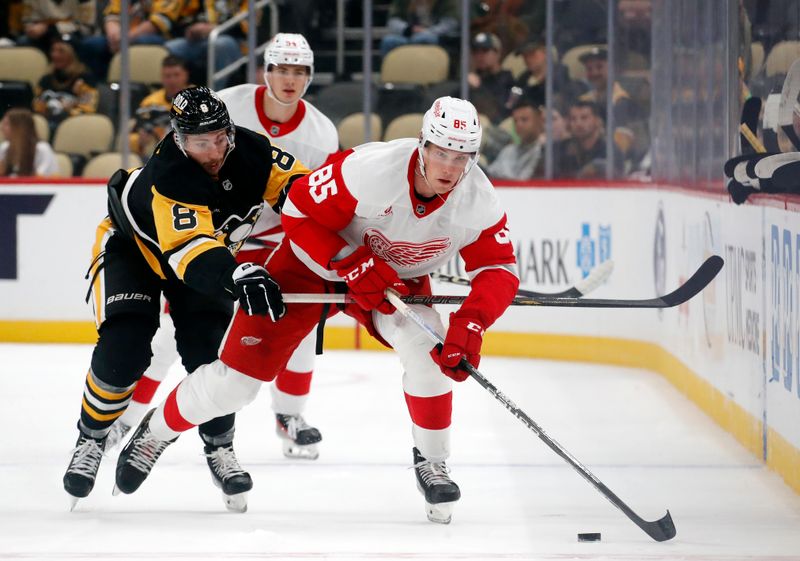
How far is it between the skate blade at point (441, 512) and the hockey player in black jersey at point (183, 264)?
0.48m

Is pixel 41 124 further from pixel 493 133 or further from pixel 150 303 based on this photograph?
pixel 150 303

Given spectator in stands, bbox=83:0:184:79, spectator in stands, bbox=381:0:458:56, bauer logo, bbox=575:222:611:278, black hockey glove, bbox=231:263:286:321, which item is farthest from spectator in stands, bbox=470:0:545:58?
black hockey glove, bbox=231:263:286:321

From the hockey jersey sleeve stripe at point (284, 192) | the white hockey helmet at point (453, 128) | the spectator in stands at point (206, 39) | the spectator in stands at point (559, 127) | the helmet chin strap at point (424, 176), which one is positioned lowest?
the hockey jersey sleeve stripe at point (284, 192)

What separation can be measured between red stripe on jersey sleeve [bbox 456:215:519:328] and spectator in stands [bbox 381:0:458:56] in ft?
Result: 13.2

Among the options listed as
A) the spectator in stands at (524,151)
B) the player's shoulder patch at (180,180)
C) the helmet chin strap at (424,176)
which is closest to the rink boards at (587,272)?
the spectator in stands at (524,151)

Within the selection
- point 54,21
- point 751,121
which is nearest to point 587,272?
point 751,121

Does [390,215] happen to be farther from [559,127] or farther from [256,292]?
[559,127]

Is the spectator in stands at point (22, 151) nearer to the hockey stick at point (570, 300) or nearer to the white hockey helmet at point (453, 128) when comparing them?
the hockey stick at point (570, 300)

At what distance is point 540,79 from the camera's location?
671 centimetres

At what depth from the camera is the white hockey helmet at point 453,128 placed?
2924mm

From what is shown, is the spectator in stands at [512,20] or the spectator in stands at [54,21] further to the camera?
the spectator in stands at [54,21]

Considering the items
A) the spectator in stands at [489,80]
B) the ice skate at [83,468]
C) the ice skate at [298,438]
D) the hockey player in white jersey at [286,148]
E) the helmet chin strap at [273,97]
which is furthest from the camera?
the spectator in stands at [489,80]

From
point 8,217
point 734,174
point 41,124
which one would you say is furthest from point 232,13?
point 734,174

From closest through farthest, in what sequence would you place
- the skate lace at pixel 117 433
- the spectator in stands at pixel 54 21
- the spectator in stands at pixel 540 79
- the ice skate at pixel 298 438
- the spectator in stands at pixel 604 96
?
the skate lace at pixel 117 433
the ice skate at pixel 298 438
the spectator in stands at pixel 604 96
the spectator in stands at pixel 540 79
the spectator in stands at pixel 54 21
